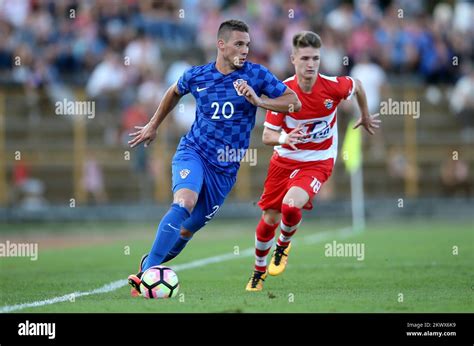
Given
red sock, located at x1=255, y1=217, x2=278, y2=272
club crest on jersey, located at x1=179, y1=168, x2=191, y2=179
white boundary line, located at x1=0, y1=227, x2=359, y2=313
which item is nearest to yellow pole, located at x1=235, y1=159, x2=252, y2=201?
white boundary line, located at x1=0, y1=227, x2=359, y2=313

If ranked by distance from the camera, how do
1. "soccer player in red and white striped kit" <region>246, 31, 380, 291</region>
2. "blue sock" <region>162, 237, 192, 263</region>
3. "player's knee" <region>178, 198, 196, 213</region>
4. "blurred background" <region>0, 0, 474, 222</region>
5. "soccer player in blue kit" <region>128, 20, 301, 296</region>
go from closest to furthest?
1. "player's knee" <region>178, 198, 196, 213</region>
2. "soccer player in blue kit" <region>128, 20, 301, 296</region>
3. "blue sock" <region>162, 237, 192, 263</region>
4. "soccer player in red and white striped kit" <region>246, 31, 380, 291</region>
5. "blurred background" <region>0, 0, 474, 222</region>

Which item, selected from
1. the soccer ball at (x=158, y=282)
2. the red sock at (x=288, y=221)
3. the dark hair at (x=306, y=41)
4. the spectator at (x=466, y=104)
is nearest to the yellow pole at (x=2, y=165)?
the spectator at (x=466, y=104)

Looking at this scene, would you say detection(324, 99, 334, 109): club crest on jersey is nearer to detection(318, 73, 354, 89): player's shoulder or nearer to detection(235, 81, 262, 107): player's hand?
A: detection(318, 73, 354, 89): player's shoulder

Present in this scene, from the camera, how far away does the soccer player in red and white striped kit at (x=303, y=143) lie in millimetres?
11531

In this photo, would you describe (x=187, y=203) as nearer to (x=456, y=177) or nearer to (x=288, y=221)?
(x=288, y=221)

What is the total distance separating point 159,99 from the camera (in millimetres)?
25156

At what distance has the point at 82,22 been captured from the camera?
87.0 feet

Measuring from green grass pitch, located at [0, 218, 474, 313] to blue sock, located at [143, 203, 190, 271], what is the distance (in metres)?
0.44

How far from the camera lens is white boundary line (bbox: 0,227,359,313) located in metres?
9.83

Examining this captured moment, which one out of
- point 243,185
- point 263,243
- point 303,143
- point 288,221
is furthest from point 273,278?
point 243,185

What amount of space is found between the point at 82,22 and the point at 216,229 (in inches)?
288

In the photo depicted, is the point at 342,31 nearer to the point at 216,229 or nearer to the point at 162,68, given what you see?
the point at 162,68

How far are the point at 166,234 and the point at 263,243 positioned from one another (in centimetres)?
198
